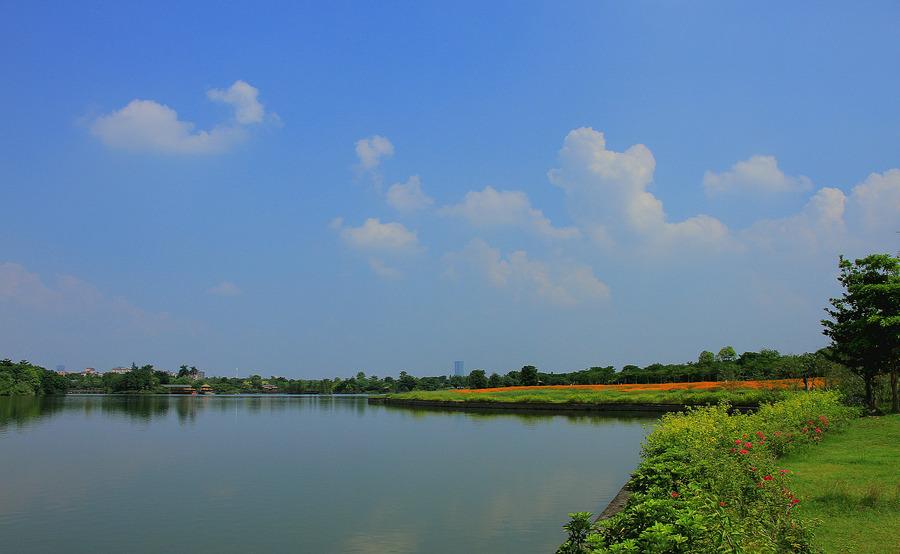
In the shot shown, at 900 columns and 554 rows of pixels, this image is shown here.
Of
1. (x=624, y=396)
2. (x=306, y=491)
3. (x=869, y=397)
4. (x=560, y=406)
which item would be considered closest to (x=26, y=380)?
(x=560, y=406)

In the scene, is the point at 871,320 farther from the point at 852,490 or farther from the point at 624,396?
the point at 624,396

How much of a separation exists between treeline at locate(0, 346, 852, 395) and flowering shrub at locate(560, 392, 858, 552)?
A: 2414cm

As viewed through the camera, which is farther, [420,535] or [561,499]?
[561,499]

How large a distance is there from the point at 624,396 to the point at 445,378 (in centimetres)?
Answer: 7454

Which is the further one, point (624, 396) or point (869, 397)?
point (624, 396)

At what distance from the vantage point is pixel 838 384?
29406mm

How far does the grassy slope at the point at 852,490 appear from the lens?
24.2 ft

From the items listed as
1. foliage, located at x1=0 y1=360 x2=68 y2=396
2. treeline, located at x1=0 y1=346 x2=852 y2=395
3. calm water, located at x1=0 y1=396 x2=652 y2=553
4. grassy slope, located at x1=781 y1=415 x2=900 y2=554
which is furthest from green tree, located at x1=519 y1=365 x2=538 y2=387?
foliage, located at x1=0 y1=360 x2=68 y2=396

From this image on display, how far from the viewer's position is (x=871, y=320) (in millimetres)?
21969

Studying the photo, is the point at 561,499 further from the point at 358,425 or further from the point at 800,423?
the point at 358,425

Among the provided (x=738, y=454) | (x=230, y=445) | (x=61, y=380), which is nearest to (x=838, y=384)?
(x=738, y=454)

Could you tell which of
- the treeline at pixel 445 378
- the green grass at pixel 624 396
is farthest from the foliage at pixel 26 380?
the green grass at pixel 624 396

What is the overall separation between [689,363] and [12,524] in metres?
65.6

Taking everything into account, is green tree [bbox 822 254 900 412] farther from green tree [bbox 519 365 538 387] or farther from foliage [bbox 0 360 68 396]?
foliage [bbox 0 360 68 396]
